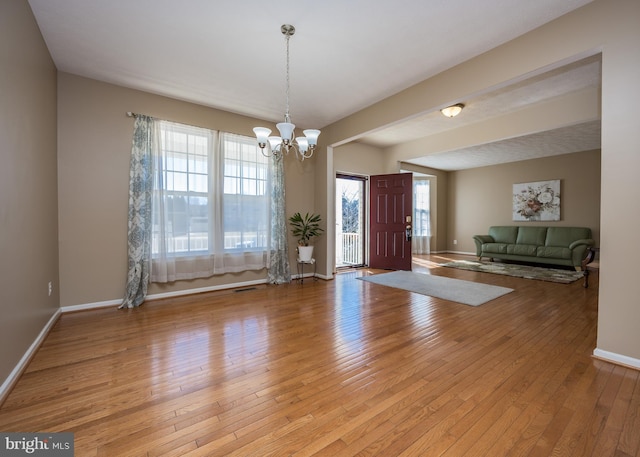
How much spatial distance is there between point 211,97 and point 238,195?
153cm

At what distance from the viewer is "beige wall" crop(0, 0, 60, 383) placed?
190cm

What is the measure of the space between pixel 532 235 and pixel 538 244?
29 centimetres

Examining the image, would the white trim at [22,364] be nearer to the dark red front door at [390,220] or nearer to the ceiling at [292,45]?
the ceiling at [292,45]

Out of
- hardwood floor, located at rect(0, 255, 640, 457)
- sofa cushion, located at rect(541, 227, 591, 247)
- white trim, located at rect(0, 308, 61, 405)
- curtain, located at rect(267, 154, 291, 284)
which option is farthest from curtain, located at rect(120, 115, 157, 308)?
sofa cushion, located at rect(541, 227, 591, 247)

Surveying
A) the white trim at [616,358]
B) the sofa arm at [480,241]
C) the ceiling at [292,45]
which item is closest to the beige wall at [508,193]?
the sofa arm at [480,241]

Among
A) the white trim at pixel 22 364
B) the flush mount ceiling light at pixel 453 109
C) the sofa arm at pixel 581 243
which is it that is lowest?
the white trim at pixel 22 364

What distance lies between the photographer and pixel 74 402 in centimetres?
175

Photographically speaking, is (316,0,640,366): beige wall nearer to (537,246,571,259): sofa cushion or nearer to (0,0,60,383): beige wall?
(0,0,60,383): beige wall

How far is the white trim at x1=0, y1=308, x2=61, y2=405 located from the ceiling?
2975mm

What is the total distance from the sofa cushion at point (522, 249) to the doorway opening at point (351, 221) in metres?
3.95

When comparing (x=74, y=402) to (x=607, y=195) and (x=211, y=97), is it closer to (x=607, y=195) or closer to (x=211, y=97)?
(x=211, y=97)

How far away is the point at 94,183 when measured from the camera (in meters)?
3.56

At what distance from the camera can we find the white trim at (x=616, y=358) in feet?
6.98

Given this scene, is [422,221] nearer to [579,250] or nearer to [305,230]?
[579,250]
